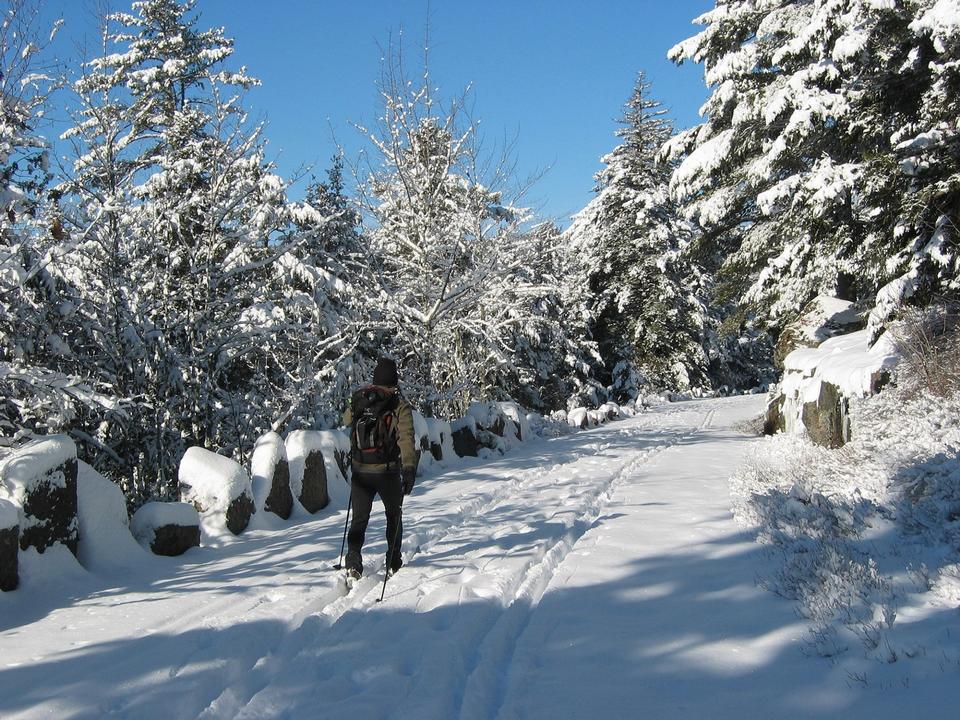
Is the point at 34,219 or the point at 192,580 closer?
the point at 192,580

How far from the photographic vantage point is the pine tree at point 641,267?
102 ft

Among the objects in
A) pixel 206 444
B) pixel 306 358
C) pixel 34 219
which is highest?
pixel 34 219

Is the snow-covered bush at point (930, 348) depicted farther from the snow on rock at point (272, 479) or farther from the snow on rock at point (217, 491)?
the snow on rock at point (217, 491)

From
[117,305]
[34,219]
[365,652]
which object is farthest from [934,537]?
[34,219]

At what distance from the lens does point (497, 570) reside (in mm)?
5020

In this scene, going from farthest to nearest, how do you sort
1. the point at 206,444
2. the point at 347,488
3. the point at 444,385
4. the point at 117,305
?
the point at 444,385 < the point at 206,444 < the point at 347,488 < the point at 117,305

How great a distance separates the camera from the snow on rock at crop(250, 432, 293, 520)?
23.7 feet

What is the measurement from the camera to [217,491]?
6.66 meters

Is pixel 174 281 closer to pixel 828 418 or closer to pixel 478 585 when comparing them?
pixel 478 585

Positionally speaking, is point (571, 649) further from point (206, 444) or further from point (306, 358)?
point (306, 358)

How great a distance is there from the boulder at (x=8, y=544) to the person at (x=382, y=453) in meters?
2.40

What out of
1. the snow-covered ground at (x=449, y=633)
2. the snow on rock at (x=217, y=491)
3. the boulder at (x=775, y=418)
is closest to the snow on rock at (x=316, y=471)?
the snow on rock at (x=217, y=491)

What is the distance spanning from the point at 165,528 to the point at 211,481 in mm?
894

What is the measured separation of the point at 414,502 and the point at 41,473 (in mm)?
4204
